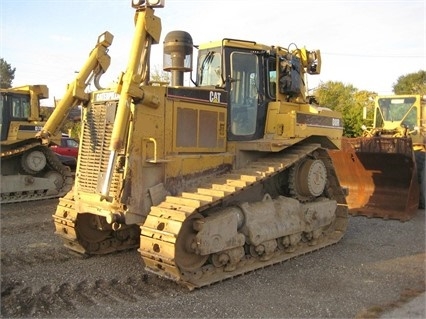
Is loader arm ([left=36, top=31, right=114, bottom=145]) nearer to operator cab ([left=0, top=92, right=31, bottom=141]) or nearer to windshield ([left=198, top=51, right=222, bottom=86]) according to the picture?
windshield ([left=198, top=51, right=222, bottom=86])

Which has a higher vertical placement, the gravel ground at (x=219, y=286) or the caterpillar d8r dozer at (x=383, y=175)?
the caterpillar d8r dozer at (x=383, y=175)

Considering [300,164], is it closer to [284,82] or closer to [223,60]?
[284,82]

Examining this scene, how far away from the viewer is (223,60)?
682 cm

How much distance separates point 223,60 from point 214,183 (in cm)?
188

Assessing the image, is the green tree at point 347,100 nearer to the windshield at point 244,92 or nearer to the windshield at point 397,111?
the windshield at point 397,111

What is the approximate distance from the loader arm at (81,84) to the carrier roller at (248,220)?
2090 millimetres

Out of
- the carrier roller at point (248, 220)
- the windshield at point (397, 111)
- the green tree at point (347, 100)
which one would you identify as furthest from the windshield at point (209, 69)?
the green tree at point (347, 100)

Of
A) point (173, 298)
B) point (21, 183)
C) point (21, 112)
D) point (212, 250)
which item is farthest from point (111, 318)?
point (21, 112)

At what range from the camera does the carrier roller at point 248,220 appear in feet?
17.9

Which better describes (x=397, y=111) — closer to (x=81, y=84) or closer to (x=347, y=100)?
(x=81, y=84)

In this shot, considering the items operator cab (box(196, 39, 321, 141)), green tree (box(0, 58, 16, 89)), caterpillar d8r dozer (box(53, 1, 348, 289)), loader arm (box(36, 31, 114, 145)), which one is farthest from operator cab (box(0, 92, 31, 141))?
green tree (box(0, 58, 16, 89))

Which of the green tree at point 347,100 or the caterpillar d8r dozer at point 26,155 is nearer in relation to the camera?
the caterpillar d8r dozer at point 26,155

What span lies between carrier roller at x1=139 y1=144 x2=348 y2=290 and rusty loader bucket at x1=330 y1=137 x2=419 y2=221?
2.32 meters

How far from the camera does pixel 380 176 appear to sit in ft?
33.7
